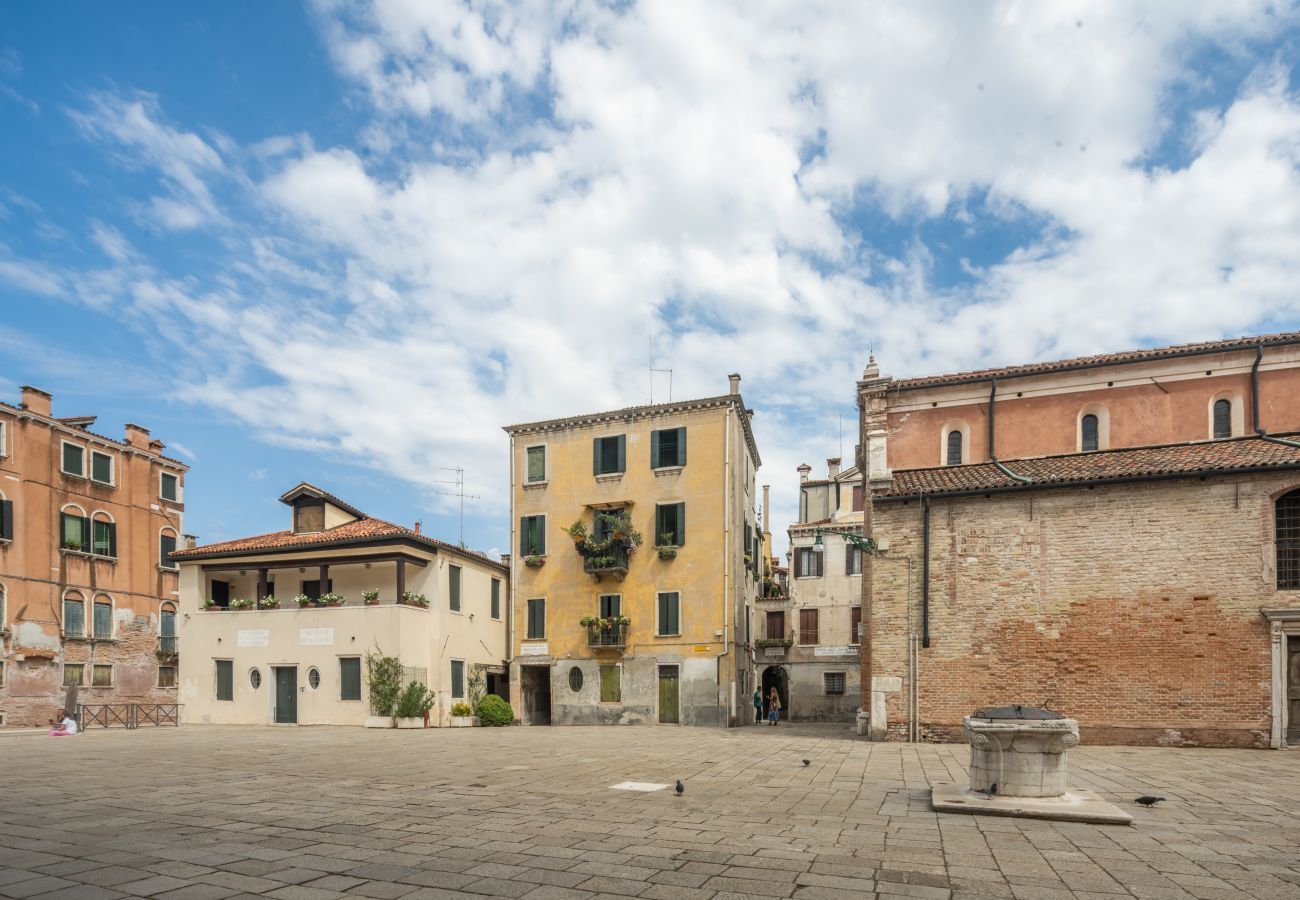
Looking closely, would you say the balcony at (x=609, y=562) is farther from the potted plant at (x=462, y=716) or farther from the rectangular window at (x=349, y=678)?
the rectangular window at (x=349, y=678)

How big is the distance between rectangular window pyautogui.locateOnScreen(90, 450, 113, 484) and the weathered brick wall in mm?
31726

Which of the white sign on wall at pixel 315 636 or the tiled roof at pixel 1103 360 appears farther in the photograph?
the white sign on wall at pixel 315 636

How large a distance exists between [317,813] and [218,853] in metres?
2.30

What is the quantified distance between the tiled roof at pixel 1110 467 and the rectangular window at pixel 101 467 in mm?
31648

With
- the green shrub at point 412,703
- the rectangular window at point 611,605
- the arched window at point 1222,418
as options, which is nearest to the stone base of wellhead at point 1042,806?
the arched window at point 1222,418

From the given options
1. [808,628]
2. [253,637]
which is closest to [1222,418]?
[808,628]

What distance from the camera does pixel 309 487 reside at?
3409cm

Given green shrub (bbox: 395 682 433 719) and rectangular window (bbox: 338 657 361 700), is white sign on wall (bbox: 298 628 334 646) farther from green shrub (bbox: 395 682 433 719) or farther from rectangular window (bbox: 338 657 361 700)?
green shrub (bbox: 395 682 433 719)

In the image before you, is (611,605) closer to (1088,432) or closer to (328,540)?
(328,540)

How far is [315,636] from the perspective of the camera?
30234 mm

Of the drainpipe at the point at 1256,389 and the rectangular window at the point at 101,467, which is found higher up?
the drainpipe at the point at 1256,389

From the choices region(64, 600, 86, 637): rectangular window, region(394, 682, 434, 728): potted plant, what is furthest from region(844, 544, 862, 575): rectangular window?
region(64, 600, 86, 637): rectangular window

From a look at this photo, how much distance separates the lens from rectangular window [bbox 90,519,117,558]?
34.8 m

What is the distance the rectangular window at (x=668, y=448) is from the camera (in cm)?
3219
